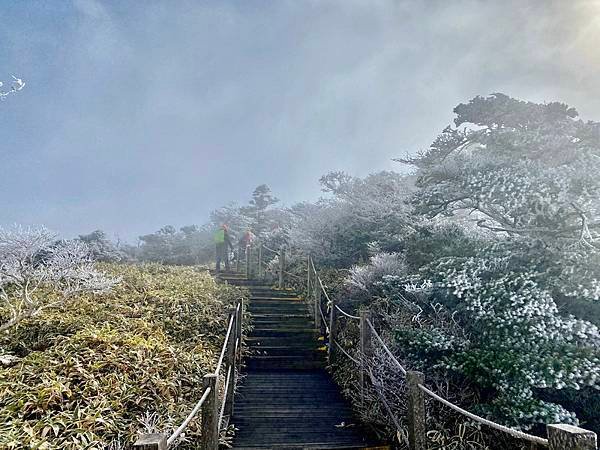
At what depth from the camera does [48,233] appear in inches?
266

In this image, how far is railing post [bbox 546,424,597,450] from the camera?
6.39 feet

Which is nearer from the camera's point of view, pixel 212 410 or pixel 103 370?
pixel 212 410

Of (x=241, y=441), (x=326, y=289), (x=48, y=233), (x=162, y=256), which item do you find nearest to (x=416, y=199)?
(x=326, y=289)

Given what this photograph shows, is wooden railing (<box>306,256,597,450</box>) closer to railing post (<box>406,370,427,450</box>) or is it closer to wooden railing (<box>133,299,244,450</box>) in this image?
railing post (<box>406,370,427,450</box>)

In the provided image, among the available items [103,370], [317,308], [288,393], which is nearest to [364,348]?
[288,393]

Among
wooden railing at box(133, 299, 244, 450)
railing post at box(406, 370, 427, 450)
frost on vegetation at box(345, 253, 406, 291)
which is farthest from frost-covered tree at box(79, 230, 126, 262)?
railing post at box(406, 370, 427, 450)

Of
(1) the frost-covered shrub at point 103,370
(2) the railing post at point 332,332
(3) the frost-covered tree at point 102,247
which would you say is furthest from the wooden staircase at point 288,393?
(3) the frost-covered tree at point 102,247

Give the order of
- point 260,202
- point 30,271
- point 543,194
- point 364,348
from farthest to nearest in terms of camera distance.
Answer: point 260,202
point 30,271
point 364,348
point 543,194

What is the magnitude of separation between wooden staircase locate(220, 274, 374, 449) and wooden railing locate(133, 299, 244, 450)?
1.35ft

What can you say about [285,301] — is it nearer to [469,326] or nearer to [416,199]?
[416,199]

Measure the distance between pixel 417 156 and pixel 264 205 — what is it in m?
19.2

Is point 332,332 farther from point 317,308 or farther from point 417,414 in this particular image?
point 417,414

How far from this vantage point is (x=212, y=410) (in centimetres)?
359

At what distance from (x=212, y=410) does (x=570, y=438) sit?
278 centimetres
